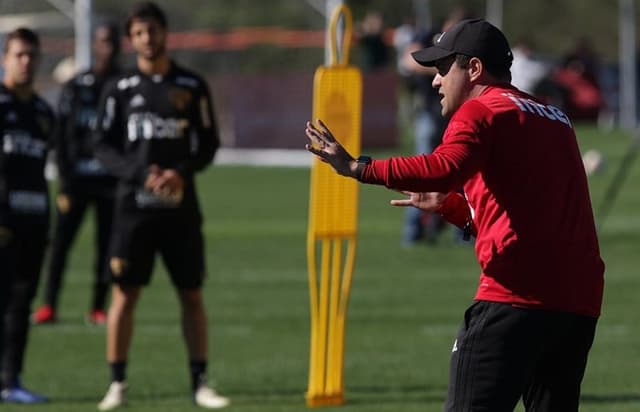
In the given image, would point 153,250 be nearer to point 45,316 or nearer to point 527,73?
point 45,316

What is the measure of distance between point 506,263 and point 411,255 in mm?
11345

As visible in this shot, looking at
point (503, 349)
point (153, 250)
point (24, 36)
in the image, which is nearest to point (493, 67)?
point (503, 349)

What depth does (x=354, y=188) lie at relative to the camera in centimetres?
915

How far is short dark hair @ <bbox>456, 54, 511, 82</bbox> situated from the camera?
582 cm

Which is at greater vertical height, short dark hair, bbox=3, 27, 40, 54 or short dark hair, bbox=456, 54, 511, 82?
short dark hair, bbox=3, 27, 40, 54

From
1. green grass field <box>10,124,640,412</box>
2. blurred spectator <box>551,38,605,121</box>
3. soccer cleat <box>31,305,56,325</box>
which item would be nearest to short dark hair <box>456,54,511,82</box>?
green grass field <box>10,124,640,412</box>

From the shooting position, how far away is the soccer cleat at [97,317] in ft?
41.7

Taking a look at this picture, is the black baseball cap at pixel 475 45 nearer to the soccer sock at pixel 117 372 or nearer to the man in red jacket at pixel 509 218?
the man in red jacket at pixel 509 218

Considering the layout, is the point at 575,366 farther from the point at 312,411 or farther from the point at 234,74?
the point at 234,74

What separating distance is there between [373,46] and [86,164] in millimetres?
19078

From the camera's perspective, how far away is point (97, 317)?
12.8m

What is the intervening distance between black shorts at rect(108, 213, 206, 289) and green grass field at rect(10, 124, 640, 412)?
0.76m

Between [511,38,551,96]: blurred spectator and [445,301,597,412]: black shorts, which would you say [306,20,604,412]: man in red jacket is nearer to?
[445,301,597,412]: black shorts

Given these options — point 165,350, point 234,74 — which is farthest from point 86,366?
point 234,74
